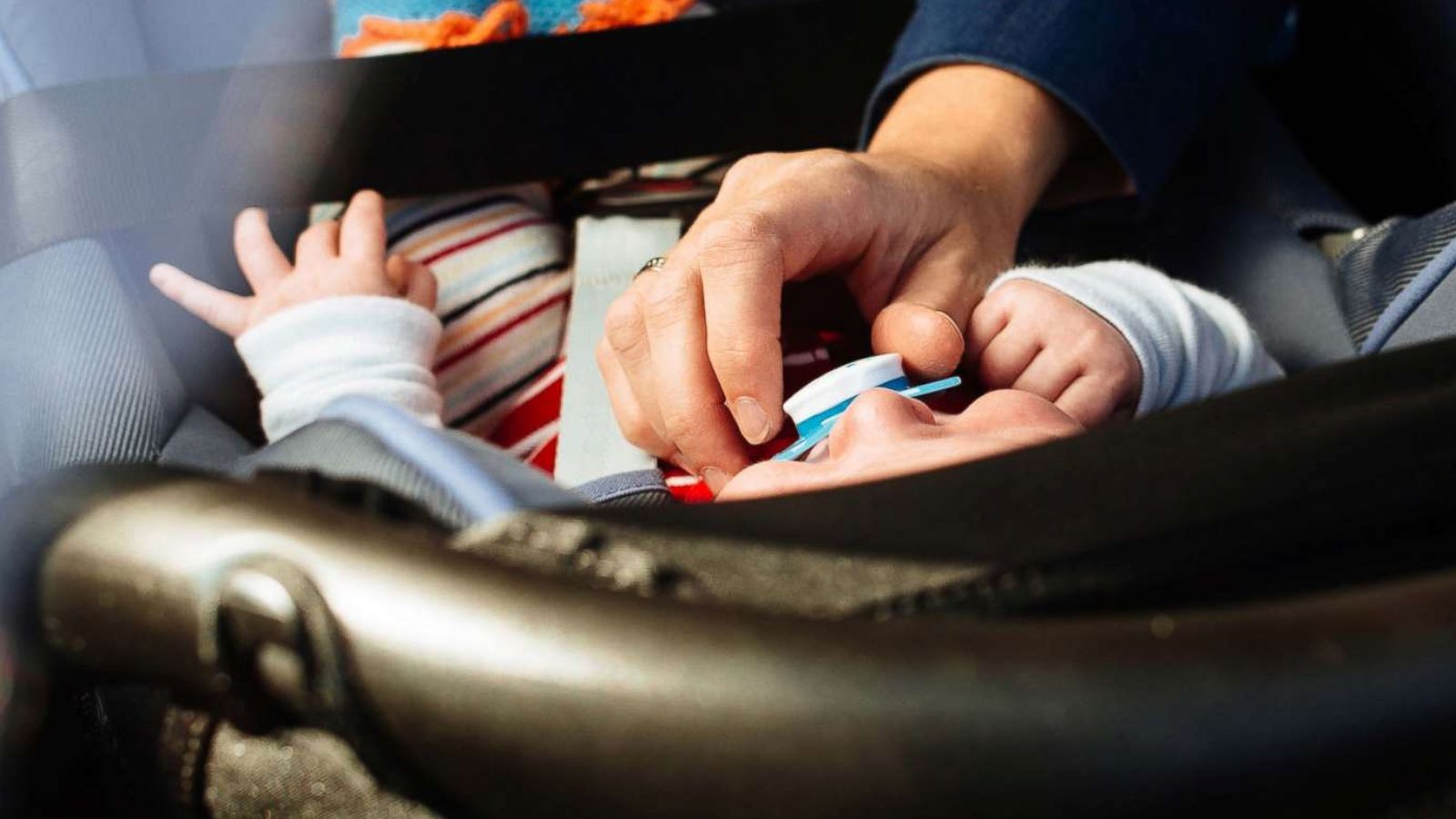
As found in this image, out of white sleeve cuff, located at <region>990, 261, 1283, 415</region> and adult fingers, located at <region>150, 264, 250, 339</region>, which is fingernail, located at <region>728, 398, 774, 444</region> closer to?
white sleeve cuff, located at <region>990, 261, 1283, 415</region>

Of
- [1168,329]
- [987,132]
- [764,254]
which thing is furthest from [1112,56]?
[764,254]

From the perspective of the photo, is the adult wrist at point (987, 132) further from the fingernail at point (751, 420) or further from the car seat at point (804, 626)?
the car seat at point (804, 626)

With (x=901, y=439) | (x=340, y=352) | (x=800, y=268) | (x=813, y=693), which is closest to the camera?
(x=813, y=693)

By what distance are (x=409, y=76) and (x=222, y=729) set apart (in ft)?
1.74

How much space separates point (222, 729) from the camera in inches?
11.2

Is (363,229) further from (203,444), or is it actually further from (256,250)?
(203,444)

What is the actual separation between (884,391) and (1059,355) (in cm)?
13

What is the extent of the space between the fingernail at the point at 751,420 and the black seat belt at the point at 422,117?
0.31 meters

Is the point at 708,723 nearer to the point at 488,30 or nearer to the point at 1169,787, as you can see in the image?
the point at 1169,787

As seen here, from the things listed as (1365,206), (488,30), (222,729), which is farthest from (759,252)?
(1365,206)

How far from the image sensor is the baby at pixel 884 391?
43 centimetres

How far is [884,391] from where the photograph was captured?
1.49ft

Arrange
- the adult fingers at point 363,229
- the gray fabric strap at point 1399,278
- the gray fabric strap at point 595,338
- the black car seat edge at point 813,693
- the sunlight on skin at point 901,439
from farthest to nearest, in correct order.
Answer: the adult fingers at point 363,229, the gray fabric strap at point 595,338, the gray fabric strap at point 1399,278, the sunlight on skin at point 901,439, the black car seat edge at point 813,693

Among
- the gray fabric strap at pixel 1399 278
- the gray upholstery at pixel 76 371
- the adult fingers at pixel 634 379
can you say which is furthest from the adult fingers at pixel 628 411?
the gray fabric strap at pixel 1399 278
